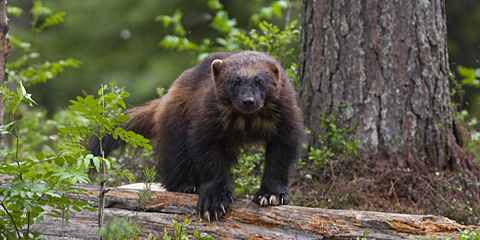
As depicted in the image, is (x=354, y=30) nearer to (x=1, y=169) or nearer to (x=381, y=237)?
(x=381, y=237)

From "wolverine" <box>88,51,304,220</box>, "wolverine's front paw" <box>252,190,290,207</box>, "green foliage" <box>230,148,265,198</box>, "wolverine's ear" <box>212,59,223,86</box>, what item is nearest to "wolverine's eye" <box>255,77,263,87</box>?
"wolverine" <box>88,51,304,220</box>

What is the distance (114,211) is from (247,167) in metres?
1.84

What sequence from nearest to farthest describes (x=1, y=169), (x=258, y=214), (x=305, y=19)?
(x=1, y=169) < (x=258, y=214) < (x=305, y=19)

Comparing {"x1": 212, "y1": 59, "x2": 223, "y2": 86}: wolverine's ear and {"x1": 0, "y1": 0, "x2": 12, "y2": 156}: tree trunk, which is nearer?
{"x1": 0, "y1": 0, "x2": 12, "y2": 156}: tree trunk

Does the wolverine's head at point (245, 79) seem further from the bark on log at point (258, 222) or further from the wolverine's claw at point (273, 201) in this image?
the bark on log at point (258, 222)

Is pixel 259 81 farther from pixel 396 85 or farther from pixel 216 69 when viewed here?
pixel 396 85

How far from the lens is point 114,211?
3.31 m

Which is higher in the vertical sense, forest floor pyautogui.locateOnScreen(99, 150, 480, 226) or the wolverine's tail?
the wolverine's tail

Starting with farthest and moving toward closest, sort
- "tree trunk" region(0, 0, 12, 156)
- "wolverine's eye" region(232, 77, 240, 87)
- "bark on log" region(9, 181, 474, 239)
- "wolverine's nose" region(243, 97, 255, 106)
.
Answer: "wolverine's eye" region(232, 77, 240, 87)
"wolverine's nose" region(243, 97, 255, 106)
"tree trunk" region(0, 0, 12, 156)
"bark on log" region(9, 181, 474, 239)

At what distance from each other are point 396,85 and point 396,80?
5cm

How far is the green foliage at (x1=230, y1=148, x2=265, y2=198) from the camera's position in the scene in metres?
4.45

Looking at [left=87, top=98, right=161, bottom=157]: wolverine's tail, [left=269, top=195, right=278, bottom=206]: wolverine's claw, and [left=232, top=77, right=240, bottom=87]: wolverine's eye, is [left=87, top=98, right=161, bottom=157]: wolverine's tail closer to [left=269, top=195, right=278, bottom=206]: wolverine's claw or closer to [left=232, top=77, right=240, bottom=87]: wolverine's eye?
[left=232, top=77, right=240, bottom=87]: wolverine's eye

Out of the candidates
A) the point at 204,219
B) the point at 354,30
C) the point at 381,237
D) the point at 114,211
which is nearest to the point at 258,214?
the point at 204,219

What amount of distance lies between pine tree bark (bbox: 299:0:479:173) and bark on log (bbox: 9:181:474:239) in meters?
1.63
